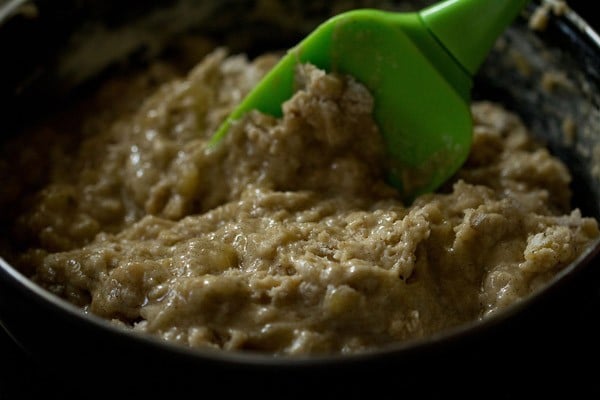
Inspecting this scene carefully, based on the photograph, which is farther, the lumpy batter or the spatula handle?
the spatula handle

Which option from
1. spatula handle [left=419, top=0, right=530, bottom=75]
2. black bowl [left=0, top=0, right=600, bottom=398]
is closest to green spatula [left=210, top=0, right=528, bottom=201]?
spatula handle [left=419, top=0, right=530, bottom=75]

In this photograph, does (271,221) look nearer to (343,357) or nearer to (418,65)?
(418,65)

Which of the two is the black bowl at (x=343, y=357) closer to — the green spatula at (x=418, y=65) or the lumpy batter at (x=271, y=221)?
the lumpy batter at (x=271, y=221)

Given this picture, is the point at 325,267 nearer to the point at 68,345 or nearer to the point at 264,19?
the point at 68,345

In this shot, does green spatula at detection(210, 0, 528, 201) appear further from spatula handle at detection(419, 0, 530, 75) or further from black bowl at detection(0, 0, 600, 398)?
black bowl at detection(0, 0, 600, 398)

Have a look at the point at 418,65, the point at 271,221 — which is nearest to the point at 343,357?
the point at 271,221

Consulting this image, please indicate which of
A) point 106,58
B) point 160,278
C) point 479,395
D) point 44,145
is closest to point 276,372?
point 479,395
